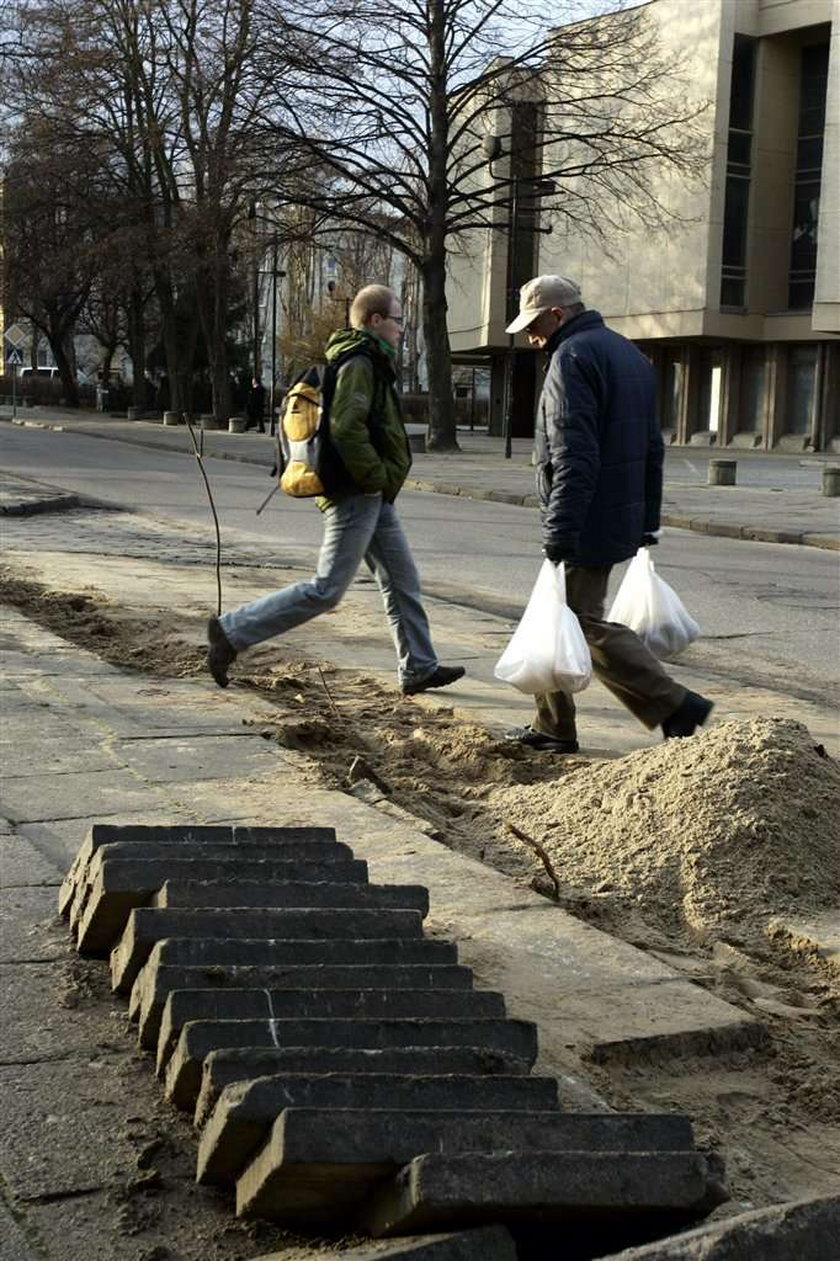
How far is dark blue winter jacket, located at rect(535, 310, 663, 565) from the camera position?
6172 mm

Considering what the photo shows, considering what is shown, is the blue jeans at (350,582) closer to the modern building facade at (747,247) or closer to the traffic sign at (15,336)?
the modern building facade at (747,247)

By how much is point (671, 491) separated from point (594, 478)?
18.9 meters

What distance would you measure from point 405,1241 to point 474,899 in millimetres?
1906

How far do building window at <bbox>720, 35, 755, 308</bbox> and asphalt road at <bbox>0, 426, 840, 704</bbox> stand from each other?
67.7 feet

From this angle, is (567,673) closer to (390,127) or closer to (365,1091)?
(365,1091)

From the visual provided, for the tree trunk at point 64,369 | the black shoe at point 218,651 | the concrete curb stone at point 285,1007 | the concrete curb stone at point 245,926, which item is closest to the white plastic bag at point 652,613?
the black shoe at point 218,651

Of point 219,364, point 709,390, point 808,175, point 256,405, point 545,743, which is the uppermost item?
point 808,175

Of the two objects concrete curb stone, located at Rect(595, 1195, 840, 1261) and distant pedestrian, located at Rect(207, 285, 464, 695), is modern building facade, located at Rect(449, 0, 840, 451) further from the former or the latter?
concrete curb stone, located at Rect(595, 1195, 840, 1261)

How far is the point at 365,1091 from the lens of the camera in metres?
2.60

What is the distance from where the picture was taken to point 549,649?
611 centimetres

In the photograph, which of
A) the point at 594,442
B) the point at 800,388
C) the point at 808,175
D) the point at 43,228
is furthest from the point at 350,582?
the point at 43,228

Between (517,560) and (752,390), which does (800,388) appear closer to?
(752,390)

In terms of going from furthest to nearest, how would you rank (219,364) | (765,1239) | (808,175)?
(219,364) < (808,175) < (765,1239)

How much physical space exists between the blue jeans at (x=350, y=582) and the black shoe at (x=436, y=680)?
2 cm
